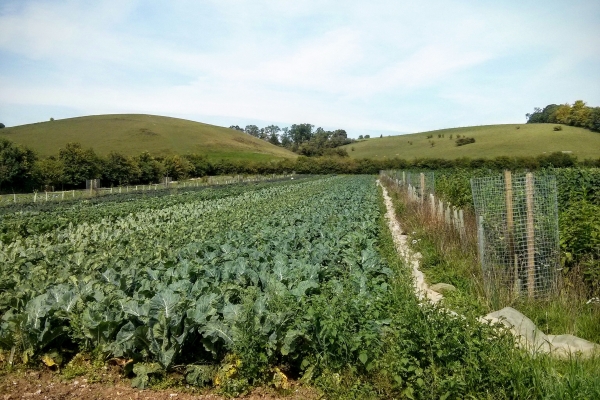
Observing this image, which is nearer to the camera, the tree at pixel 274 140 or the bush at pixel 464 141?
the bush at pixel 464 141

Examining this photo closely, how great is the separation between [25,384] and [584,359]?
6.03 meters

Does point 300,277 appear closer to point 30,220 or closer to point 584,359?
point 584,359

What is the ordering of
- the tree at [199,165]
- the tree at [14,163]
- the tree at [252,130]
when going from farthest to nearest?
the tree at [252,130], the tree at [199,165], the tree at [14,163]

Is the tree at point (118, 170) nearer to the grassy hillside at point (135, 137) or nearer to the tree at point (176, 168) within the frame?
the tree at point (176, 168)

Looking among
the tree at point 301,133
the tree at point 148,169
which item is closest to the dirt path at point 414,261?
the tree at point 148,169

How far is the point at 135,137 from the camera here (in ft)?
350

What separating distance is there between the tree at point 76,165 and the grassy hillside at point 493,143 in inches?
2519

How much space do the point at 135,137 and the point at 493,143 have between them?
76763 mm

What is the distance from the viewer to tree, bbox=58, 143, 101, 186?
58.9 metres

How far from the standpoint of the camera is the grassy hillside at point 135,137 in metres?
96.8

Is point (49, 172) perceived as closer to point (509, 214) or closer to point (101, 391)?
point (509, 214)

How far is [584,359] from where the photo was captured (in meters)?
5.17

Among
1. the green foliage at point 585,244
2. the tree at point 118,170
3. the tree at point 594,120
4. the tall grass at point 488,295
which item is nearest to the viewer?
→ the tall grass at point 488,295

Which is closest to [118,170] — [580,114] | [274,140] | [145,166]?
[145,166]
